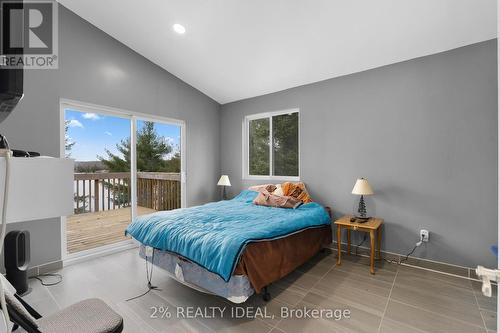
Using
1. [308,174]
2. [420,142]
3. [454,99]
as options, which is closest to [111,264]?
[308,174]

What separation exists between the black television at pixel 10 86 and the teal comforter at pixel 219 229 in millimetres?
1709

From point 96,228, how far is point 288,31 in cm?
406

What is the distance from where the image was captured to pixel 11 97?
45 cm

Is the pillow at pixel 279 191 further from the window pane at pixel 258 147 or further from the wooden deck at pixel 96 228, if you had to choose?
the wooden deck at pixel 96 228

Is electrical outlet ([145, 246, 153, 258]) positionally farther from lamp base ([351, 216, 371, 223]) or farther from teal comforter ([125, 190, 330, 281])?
lamp base ([351, 216, 371, 223])

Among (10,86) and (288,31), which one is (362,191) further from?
(10,86)

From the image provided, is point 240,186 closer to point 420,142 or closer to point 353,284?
point 353,284

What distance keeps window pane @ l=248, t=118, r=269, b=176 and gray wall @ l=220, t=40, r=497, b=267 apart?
2.86 ft

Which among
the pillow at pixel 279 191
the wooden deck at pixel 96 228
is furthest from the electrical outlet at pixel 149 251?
the pillow at pixel 279 191

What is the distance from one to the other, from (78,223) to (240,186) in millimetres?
2763

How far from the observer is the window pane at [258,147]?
4.47 meters

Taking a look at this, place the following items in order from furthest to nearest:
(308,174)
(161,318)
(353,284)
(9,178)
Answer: (308,174)
(353,284)
(161,318)
(9,178)

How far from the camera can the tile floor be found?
1931mm

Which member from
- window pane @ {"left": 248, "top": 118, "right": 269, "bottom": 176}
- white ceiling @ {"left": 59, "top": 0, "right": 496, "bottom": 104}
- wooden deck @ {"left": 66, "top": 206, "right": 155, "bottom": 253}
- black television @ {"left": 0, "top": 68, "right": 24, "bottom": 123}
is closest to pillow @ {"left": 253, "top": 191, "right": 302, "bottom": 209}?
window pane @ {"left": 248, "top": 118, "right": 269, "bottom": 176}
